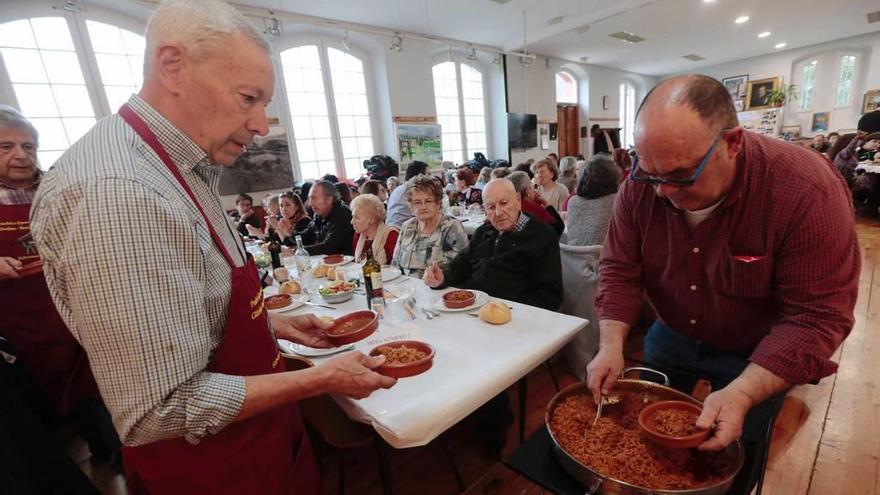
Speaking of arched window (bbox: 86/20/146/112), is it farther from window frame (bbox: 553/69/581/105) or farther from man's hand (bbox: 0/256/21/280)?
window frame (bbox: 553/69/581/105)

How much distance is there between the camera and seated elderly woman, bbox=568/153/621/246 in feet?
8.70

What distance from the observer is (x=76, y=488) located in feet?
5.04

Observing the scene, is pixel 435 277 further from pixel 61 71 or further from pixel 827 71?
pixel 827 71

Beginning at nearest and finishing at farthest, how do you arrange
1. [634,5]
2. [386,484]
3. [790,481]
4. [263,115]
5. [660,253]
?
[263,115] < [660,253] < [386,484] < [790,481] < [634,5]

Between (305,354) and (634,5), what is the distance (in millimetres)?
8313

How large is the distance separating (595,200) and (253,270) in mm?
2372

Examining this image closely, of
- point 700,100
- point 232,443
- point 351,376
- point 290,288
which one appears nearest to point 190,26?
point 351,376

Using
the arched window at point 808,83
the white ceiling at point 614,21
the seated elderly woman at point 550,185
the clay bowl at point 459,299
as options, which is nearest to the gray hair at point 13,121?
the clay bowl at point 459,299

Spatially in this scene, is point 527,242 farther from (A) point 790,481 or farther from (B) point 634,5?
(B) point 634,5

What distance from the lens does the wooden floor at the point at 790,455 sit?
5.64 feet

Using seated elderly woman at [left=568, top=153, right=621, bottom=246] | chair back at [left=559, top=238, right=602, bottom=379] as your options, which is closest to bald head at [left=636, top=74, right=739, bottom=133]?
chair back at [left=559, top=238, right=602, bottom=379]

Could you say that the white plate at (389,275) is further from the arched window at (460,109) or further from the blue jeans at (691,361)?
the arched window at (460,109)

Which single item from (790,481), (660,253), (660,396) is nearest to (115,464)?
(660,396)

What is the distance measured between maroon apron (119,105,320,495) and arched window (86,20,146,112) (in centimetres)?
644
